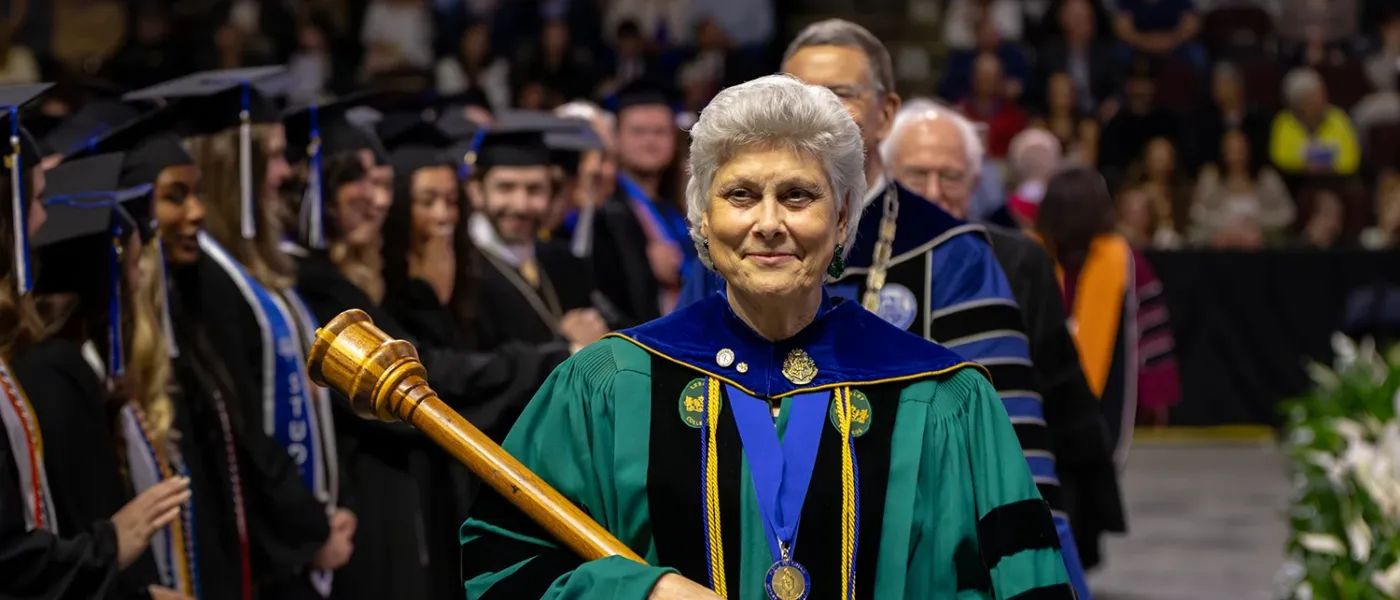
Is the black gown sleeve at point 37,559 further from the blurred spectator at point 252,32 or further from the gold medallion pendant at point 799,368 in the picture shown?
the blurred spectator at point 252,32

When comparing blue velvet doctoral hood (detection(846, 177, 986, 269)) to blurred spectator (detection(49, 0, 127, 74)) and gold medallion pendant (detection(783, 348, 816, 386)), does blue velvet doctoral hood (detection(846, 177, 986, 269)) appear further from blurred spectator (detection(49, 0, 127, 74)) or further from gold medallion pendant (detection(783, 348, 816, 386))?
blurred spectator (detection(49, 0, 127, 74))

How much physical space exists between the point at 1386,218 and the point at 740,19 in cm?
529

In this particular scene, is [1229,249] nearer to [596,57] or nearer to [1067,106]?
[1067,106]

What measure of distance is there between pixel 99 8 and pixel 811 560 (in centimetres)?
1297

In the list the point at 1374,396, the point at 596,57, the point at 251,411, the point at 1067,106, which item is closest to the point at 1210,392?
the point at 1067,106

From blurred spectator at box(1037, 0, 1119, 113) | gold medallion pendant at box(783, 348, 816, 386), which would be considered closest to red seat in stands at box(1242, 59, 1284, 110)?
blurred spectator at box(1037, 0, 1119, 113)

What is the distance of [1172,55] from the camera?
1755 cm

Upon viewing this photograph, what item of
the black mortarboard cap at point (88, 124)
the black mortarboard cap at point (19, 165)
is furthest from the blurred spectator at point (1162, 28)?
the black mortarboard cap at point (19, 165)

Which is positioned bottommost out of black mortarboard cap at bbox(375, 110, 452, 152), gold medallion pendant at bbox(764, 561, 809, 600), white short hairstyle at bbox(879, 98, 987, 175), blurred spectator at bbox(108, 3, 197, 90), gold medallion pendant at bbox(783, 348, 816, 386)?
blurred spectator at bbox(108, 3, 197, 90)

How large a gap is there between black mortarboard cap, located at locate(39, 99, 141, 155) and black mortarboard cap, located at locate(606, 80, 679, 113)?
3.55m

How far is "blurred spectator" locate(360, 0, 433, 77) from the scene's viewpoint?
1583 cm

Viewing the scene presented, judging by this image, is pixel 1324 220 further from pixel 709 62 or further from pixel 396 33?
pixel 396 33

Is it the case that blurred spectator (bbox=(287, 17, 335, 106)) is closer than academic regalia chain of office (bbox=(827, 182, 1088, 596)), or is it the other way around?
academic regalia chain of office (bbox=(827, 182, 1088, 596))

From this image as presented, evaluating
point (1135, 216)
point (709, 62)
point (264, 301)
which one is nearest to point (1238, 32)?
point (1135, 216)
